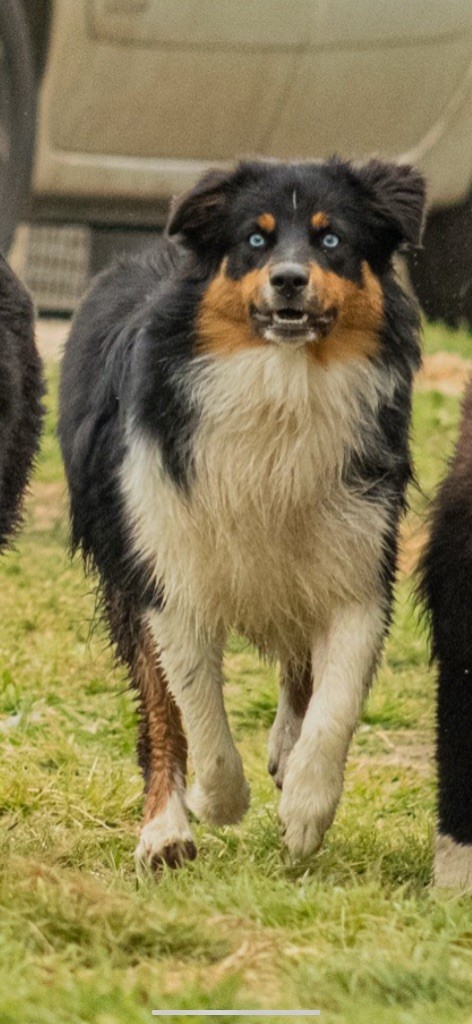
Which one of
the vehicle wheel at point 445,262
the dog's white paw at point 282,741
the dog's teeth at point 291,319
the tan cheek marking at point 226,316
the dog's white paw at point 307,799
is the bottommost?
the vehicle wheel at point 445,262

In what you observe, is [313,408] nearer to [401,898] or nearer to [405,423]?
[405,423]

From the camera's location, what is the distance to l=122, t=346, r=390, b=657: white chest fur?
4.99m

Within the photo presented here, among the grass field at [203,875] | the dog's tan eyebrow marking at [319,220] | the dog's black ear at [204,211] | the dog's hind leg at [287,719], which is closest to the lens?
the grass field at [203,875]

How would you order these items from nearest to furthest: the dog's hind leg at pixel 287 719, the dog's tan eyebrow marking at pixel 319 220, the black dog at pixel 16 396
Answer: the dog's tan eyebrow marking at pixel 319 220 < the black dog at pixel 16 396 < the dog's hind leg at pixel 287 719

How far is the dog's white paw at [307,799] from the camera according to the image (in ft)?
16.1

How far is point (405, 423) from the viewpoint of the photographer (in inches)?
203

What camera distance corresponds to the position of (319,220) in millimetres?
4898

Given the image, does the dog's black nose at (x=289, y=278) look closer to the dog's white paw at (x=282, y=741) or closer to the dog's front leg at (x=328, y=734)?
the dog's front leg at (x=328, y=734)

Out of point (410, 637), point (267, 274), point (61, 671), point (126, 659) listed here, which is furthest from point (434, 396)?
point (267, 274)

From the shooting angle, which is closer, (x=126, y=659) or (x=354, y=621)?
(x=354, y=621)

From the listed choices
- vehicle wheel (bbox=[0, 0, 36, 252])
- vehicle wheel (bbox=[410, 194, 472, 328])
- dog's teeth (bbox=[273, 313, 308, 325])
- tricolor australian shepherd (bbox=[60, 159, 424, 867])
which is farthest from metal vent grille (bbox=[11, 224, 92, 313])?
dog's teeth (bbox=[273, 313, 308, 325])

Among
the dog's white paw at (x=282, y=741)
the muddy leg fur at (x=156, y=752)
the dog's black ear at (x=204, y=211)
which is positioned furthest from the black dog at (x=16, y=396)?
the dog's white paw at (x=282, y=741)

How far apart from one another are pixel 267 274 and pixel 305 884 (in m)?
1.40

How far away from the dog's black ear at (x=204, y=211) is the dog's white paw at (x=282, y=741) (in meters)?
1.35
